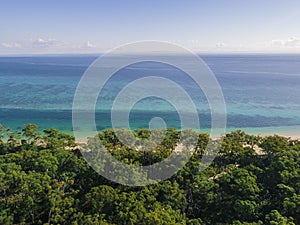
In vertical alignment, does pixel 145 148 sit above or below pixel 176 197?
above

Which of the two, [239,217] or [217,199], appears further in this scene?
[217,199]

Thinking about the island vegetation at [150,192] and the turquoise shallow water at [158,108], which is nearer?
the island vegetation at [150,192]

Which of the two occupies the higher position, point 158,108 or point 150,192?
point 158,108

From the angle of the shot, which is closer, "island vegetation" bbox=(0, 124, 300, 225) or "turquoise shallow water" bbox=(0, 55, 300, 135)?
"island vegetation" bbox=(0, 124, 300, 225)

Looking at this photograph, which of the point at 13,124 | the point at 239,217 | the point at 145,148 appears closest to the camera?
the point at 239,217

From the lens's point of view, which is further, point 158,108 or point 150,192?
point 158,108

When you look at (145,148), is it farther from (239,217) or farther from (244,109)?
(244,109)

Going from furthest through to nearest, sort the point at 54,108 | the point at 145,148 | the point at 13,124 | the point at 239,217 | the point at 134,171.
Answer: the point at 54,108
the point at 13,124
the point at 145,148
the point at 134,171
the point at 239,217

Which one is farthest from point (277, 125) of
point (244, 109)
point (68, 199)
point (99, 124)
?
point (68, 199)
